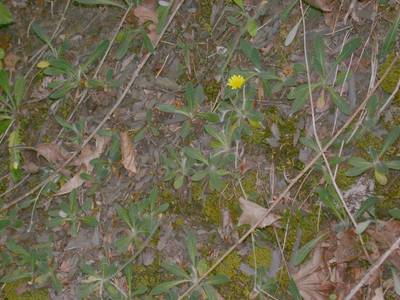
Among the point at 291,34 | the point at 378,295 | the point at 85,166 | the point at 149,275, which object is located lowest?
the point at 149,275

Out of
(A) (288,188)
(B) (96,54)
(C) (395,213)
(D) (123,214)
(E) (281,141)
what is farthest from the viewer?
(B) (96,54)

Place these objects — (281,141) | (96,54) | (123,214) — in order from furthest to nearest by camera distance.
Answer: (96,54)
(123,214)
(281,141)

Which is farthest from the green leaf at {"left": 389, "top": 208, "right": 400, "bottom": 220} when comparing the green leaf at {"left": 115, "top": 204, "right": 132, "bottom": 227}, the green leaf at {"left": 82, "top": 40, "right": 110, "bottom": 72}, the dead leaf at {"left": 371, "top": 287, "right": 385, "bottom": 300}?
the green leaf at {"left": 82, "top": 40, "right": 110, "bottom": 72}

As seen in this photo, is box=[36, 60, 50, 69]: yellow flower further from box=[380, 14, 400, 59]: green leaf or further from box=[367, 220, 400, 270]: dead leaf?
box=[367, 220, 400, 270]: dead leaf

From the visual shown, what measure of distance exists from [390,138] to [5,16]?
213cm

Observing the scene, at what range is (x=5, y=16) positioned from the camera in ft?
10.0

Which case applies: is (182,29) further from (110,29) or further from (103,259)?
(103,259)

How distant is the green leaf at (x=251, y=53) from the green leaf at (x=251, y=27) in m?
0.06

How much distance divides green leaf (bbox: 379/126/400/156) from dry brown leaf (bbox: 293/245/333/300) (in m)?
0.50

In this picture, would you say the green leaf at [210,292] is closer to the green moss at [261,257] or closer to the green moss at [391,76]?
the green moss at [261,257]

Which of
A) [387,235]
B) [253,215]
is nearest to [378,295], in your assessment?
[387,235]

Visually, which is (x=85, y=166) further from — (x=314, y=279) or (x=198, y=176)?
(x=314, y=279)

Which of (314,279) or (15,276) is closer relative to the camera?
(314,279)

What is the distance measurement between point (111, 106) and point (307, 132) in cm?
102
